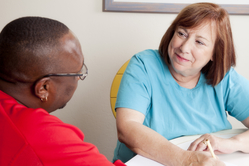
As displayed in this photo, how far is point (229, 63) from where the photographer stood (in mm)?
1196

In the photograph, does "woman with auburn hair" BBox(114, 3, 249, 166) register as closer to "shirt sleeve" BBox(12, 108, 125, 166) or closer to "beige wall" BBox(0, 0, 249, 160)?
"shirt sleeve" BBox(12, 108, 125, 166)

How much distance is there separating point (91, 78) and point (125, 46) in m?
0.37

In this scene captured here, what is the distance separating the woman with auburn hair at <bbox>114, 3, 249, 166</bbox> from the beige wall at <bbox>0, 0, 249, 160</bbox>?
482 mm

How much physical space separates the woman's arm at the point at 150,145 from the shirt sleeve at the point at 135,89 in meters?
0.03

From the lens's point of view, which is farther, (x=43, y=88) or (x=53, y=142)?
(x=43, y=88)

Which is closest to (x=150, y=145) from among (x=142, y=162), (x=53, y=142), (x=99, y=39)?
(x=142, y=162)

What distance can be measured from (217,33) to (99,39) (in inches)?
34.6

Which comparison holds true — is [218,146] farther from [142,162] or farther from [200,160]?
[142,162]

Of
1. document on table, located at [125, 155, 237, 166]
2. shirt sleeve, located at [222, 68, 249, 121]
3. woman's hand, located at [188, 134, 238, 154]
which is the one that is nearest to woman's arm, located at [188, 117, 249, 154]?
woman's hand, located at [188, 134, 238, 154]

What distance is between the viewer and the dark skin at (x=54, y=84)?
0.63 metres

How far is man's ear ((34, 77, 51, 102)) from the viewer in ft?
2.07

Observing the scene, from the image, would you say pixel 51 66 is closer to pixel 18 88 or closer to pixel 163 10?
pixel 18 88

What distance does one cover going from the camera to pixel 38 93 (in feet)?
2.13

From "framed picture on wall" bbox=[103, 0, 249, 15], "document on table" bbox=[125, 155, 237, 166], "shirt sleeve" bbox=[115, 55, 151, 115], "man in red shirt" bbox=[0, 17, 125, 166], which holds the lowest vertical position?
"document on table" bbox=[125, 155, 237, 166]
